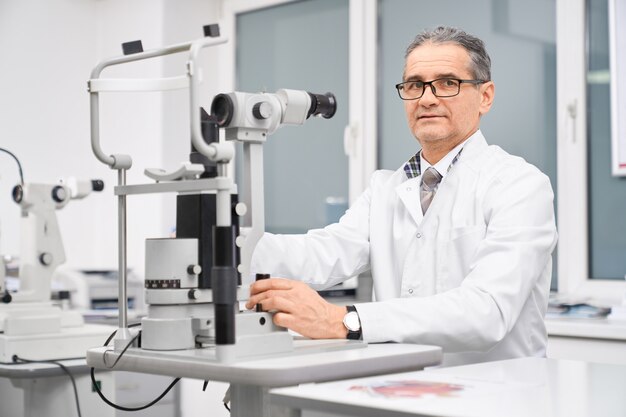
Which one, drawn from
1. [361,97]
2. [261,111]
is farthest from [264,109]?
[361,97]

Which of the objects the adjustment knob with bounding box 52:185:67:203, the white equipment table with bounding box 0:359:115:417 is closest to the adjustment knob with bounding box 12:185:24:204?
the adjustment knob with bounding box 52:185:67:203

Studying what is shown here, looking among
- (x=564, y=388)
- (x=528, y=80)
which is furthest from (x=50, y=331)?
(x=528, y=80)

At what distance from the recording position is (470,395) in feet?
3.59

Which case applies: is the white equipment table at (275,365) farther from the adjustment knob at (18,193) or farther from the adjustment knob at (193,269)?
the adjustment knob at (18,193)

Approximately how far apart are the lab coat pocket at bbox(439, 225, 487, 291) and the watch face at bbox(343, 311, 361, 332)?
0.38 meters

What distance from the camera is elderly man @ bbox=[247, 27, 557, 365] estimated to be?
151 centimetres

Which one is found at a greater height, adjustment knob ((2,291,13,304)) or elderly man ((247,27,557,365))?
elderly man ((247,27,557,365))

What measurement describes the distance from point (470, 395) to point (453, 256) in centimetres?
72

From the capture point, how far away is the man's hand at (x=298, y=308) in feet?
4.52

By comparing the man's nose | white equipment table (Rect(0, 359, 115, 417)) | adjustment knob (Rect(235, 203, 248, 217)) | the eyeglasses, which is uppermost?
the eyeglasses

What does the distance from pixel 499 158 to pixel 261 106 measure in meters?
0.73

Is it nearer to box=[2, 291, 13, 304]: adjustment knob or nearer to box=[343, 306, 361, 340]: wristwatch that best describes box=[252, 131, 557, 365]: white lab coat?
box=[343, 306, 361, 340]: wristwatch

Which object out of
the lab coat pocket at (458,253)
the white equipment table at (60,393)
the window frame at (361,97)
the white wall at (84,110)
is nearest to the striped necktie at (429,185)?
the lab coat pocket at (458,253)

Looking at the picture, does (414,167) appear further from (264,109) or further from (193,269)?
(193,269)
